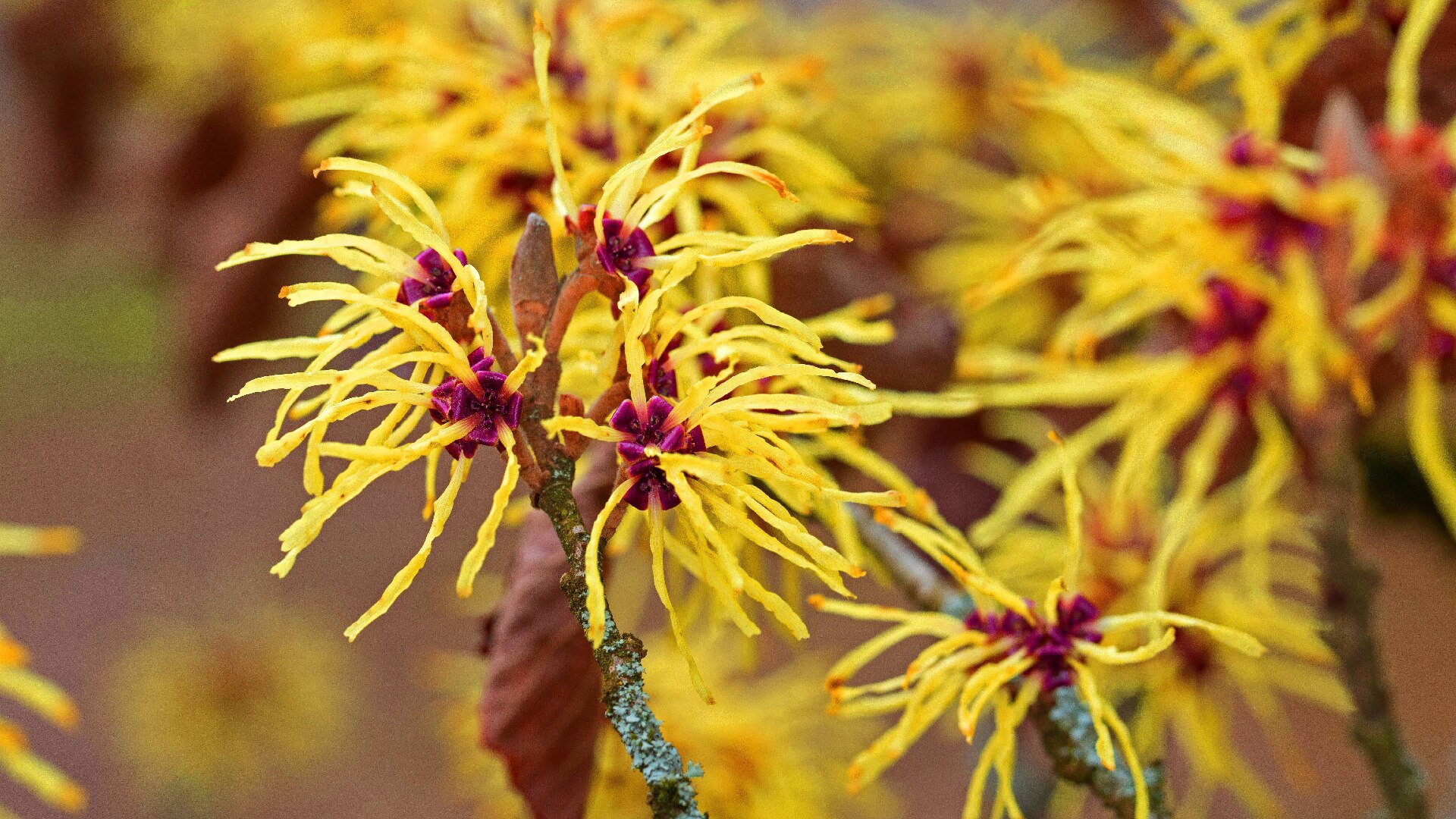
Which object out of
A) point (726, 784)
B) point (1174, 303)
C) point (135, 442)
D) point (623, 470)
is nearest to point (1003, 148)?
point (1174, 303)

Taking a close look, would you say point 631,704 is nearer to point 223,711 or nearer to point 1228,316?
point 1228,316

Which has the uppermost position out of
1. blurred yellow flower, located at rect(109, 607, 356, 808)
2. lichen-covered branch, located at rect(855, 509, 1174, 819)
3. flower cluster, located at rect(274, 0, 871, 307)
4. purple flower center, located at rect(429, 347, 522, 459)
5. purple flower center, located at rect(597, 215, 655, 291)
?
blurred yellow flower, located at rect(109, 607, 356, 808)

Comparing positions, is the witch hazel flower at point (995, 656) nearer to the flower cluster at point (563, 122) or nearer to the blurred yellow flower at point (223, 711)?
the flower cluster at point (563, 122)

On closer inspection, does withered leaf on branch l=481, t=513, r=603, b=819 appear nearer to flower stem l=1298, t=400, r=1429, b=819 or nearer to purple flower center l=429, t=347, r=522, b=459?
purple flower center l=429, t=347, r=522, b=459

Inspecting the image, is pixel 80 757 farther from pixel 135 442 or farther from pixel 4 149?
pixel 4 149

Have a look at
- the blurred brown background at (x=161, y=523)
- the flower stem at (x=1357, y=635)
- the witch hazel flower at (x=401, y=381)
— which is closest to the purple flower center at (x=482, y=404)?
the witch hazel flower at (x=401, y=381)

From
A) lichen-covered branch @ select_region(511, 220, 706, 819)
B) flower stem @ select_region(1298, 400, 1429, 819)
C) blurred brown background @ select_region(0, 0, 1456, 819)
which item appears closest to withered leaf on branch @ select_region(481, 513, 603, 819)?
lichen-covered branch @ select_region(511, 220, 706, 819)

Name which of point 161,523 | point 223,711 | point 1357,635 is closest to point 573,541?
point 1357,635
